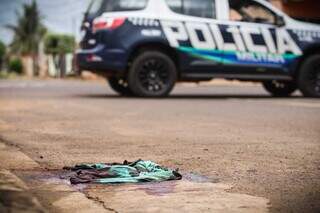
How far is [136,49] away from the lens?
12.2 metres

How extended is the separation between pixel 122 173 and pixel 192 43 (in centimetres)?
815

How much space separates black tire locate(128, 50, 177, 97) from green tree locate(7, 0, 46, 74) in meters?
51.6

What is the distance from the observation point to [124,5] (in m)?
12.3

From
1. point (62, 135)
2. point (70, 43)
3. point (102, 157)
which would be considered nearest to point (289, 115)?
point (62, 135)

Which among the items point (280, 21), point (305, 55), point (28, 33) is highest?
point (280, 21)

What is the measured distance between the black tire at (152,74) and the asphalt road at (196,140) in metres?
1.94

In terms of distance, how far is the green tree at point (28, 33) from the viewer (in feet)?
211

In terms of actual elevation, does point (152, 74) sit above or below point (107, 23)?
below

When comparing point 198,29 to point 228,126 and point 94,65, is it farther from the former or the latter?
point 228,126

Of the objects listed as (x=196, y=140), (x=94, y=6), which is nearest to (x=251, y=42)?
(x=94, y=6)

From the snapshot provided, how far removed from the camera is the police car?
12102 mm

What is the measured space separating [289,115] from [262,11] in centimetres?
438

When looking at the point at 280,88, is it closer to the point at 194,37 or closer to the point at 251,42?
the point at 251,42

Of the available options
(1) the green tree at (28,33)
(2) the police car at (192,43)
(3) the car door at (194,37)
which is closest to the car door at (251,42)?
(2) the police car at (192,43)
